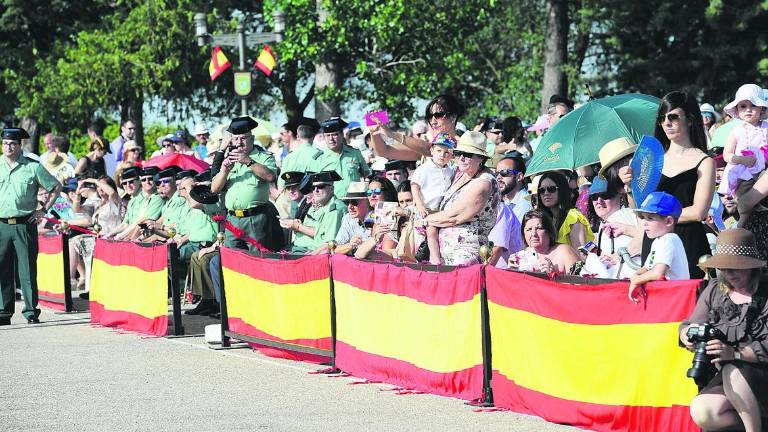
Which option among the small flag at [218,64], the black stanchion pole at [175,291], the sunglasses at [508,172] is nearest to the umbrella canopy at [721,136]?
the sunglasses at [508,172]

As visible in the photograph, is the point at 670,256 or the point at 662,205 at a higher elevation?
the point at 662,205

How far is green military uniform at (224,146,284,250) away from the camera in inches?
581

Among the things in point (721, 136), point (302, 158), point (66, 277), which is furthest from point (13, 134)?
point (721, 136)

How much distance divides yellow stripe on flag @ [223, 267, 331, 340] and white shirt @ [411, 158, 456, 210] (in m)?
1.09

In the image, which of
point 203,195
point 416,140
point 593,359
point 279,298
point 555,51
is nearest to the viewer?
point 593,359

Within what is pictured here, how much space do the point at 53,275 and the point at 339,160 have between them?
4.71m

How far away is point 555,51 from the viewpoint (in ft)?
99.1

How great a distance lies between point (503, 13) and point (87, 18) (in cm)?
1306

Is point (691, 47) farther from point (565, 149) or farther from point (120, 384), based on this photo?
point (120, 384)

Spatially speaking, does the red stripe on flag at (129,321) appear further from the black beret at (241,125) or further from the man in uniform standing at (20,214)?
the black beret at (241,125)

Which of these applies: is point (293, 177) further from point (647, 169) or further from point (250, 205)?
point (647, 169)

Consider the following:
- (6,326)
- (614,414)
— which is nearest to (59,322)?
(6,326)

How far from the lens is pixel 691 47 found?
32.7 meters

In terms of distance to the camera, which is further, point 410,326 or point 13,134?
point 13,134
